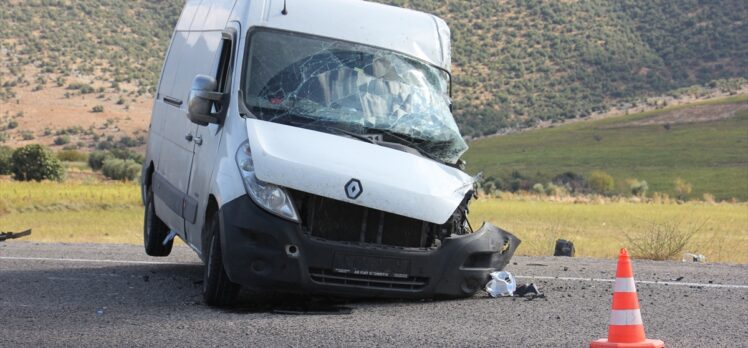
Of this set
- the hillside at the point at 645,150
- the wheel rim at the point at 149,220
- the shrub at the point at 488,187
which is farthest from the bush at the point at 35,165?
the wheel rim at the point at 149,220

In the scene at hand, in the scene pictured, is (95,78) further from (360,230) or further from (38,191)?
(360,230)

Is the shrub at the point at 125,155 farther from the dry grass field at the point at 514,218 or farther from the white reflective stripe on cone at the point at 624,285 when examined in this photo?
the white reflective stripe on cone at the point at 624,285

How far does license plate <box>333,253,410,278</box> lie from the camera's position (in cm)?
950

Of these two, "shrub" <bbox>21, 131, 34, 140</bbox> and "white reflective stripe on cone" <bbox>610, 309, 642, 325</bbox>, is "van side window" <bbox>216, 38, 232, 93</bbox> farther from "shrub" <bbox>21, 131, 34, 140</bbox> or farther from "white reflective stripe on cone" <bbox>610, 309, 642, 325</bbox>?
"shrub" <bbox>21, 131, 34, 140</bbox>

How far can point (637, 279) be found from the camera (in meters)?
12.6

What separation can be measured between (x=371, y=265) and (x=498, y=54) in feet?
300

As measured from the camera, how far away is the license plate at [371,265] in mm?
9500

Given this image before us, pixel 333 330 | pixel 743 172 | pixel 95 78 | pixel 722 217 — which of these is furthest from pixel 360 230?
pixel 95 78

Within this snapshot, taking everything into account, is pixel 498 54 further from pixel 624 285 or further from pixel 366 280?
pixel 624 285

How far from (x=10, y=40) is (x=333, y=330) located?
8937cm

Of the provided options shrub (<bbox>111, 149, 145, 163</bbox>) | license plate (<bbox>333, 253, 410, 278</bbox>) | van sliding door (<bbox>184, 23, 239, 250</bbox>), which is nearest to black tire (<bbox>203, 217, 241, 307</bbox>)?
van sliding door (<bbox>184, 23, 239, 250</bbox>)

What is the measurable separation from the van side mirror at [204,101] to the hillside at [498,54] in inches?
2951

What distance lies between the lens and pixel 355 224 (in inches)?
376

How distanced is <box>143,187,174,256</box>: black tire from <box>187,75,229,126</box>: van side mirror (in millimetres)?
3773
